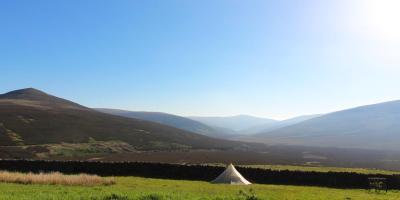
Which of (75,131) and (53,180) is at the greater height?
(75,131)

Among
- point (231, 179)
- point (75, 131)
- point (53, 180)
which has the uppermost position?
point (75, 131)

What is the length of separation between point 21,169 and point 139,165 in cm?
1725

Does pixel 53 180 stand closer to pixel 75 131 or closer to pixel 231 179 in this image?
pixel 231 179

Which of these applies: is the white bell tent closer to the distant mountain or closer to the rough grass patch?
the rough grass patch

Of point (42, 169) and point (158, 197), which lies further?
point (42, 169)

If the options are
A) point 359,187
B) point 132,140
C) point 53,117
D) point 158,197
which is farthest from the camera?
point 53,117

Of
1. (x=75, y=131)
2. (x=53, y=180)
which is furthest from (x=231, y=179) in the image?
(x=75, y=131)

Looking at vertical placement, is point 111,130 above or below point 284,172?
above

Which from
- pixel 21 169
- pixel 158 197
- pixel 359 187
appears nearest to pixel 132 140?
pixel 21 169

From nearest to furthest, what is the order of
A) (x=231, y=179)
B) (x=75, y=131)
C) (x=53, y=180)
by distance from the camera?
(x=53, y=180) → (x=231, y=179) → (x=75, y=131)

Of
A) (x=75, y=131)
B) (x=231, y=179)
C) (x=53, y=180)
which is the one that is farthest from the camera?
(x=75, y=131)

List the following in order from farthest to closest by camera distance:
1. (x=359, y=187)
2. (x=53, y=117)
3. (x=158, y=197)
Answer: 1. (x=53, y=117)
2. (x=359, y=187)
3. (x=158, y=197)

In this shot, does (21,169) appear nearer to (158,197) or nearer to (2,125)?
(158,197)

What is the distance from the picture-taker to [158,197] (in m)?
28.6
